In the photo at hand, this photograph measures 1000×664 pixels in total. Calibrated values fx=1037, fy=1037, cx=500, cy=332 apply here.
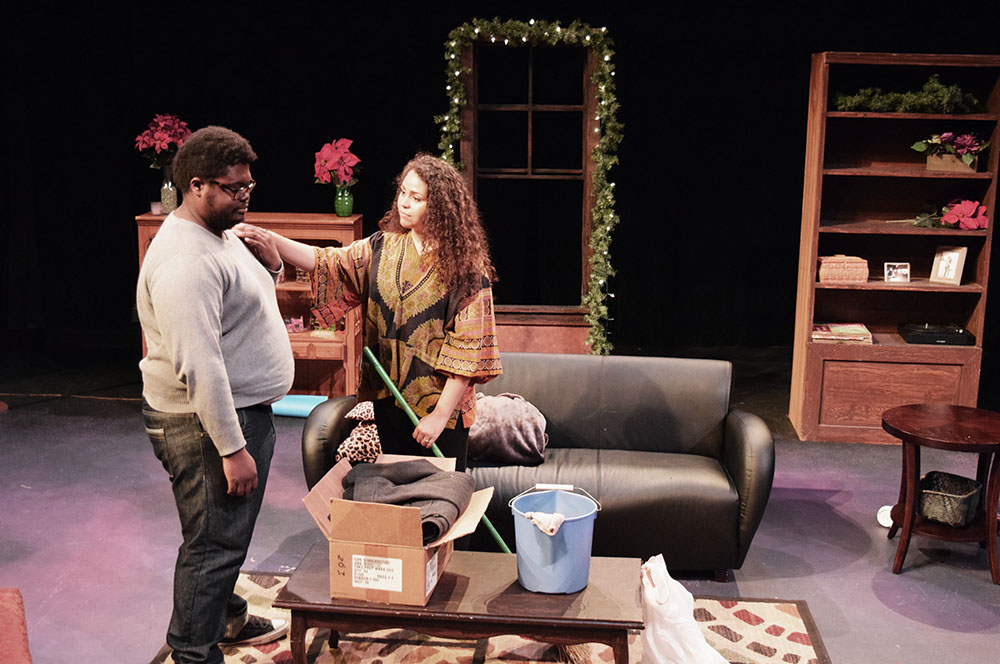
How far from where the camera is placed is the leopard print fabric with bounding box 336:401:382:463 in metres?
3.97

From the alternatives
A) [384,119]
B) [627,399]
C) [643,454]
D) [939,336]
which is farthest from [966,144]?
[384,119]

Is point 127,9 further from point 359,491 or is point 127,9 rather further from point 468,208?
point 359,491

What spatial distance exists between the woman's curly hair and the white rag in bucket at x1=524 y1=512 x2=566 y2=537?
730mm

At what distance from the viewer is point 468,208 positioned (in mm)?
3066

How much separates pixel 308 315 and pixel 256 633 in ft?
10.7

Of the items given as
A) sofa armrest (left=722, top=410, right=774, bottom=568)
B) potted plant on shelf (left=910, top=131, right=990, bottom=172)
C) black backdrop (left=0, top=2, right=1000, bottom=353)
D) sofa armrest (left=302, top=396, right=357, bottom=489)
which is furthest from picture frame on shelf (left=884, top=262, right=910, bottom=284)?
sofa armrest (left=302, top=396, right=357, bottom=489)

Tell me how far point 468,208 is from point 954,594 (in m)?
2.34

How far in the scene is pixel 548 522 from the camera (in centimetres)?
265

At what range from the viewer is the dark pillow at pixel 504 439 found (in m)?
4.07

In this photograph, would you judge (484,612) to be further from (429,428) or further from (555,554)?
(429,428)

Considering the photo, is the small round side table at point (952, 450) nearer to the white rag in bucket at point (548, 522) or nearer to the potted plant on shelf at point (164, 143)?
the white rag in bucket at point (548, 522)

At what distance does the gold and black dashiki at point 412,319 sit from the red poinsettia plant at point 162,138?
10.3 feet

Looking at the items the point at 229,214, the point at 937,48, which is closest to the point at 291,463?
the point at 229,214

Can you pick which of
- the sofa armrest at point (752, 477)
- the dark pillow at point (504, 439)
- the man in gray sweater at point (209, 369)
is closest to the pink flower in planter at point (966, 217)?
the sofa armrest at point (752, 477)
